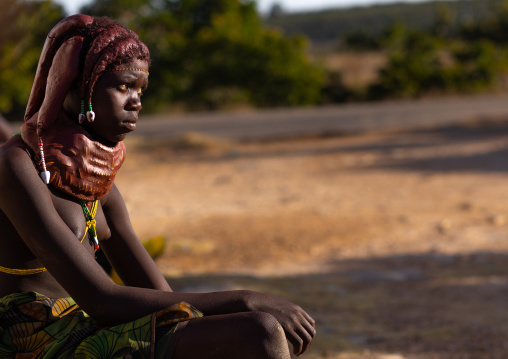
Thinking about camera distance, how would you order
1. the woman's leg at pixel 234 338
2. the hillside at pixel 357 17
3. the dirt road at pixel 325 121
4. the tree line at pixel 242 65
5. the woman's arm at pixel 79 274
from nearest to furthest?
the woman's leg at pixel 234 338 → the woman's arm at pixel 79 274 → the dirt road at pixel 325 121 → the tree line at pixel 242 65 → the hillside at pixel 357 17

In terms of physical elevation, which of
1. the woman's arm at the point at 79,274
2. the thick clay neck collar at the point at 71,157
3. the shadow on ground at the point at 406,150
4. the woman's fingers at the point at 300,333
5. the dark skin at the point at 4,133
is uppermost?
the thick clay neck collar at the point at 71,157

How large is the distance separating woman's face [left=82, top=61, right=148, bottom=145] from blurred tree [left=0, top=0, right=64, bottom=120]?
1378 centimetres

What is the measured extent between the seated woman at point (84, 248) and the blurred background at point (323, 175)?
1969mm

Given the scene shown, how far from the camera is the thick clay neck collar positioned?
1.88m

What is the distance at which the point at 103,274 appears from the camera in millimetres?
1810

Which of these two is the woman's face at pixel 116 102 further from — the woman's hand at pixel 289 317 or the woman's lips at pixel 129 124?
the woman's hand at pixel 289 317

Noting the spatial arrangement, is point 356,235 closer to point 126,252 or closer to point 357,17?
point 126,252

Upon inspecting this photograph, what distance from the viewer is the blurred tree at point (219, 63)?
64.3 feet

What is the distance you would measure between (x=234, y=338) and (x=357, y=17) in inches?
2539

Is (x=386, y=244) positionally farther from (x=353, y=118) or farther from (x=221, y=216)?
(x=353, y=118)

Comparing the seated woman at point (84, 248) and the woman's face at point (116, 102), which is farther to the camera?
the woman's face at point (116, 102)

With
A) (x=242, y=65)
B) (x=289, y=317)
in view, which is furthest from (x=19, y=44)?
(x=289, y=317)

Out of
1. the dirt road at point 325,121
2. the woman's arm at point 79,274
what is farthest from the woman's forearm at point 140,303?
the dirt road at point 325,121

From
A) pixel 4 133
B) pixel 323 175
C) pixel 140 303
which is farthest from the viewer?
pixel 323 175
